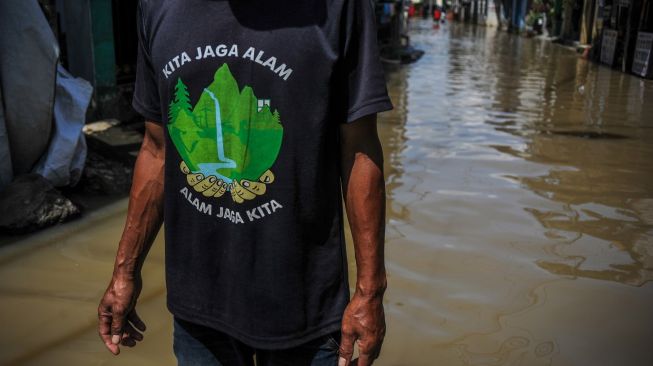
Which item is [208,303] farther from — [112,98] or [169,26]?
[112,98]

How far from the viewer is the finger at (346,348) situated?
153cm

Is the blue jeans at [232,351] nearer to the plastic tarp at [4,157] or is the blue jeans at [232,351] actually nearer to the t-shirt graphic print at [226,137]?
the t-shirt graphic print at [226,137]

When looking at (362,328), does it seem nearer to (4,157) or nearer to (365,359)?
(365,359)

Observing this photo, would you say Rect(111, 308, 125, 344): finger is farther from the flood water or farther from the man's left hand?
the flood water

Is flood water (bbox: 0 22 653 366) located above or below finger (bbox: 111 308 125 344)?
below

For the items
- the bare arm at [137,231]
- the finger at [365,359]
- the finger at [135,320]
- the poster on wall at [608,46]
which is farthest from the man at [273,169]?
the poster on wall at [608,46]

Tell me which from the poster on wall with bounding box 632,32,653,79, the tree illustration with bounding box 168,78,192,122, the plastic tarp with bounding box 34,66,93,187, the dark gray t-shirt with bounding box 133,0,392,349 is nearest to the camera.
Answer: the dark gray t-shirt with bounding box 133,0,392,349

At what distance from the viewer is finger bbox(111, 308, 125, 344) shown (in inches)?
70.8

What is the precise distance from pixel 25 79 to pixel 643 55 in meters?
13.9

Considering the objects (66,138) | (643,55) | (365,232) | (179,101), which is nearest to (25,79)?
(66,138)

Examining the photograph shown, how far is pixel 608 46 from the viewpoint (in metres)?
17.9

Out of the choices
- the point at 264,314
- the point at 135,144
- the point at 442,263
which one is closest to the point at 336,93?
the point at 264,314

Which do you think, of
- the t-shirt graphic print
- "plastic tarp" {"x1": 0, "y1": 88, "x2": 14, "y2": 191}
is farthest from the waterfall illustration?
"plastic tarp" {"x1": 0, "y1": 88, "x2": 14, "y2": 191}

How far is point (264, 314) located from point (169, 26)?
742 millimetres
